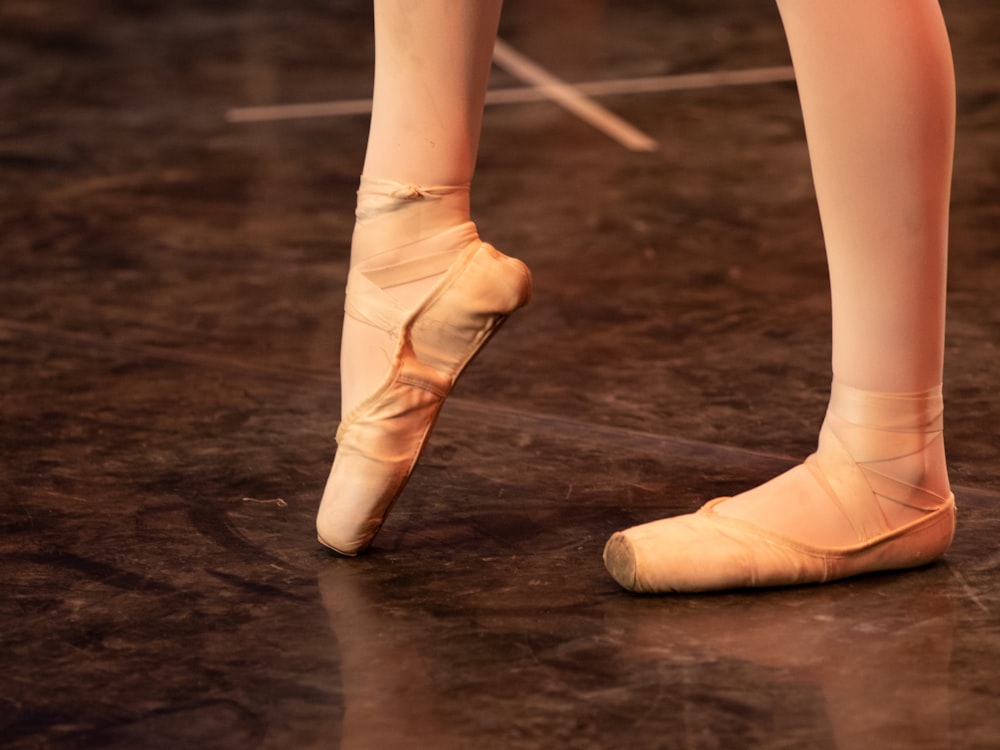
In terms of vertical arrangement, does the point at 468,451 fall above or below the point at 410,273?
below

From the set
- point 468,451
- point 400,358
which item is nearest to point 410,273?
point 400,358

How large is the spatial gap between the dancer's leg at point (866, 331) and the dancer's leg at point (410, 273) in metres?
0.17

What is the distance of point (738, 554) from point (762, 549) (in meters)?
0.02

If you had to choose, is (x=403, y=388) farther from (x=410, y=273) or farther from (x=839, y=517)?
(x=839, y=517)

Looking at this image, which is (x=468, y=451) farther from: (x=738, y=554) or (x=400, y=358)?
(x=738, y=554)

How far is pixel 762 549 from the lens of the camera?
105 cm

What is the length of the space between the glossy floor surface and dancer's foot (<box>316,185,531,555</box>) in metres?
0.04

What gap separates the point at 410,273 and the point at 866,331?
0.29m

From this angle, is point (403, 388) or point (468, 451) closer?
point (403, 388)

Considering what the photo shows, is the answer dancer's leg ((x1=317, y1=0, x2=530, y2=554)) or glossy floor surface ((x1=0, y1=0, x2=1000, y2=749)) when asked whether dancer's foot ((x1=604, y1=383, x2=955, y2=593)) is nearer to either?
glossy floor surface ((x1=0, y1=0, x2=1000, y2=749))

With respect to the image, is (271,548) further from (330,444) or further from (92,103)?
(92,103)

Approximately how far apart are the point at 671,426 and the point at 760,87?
162 cm

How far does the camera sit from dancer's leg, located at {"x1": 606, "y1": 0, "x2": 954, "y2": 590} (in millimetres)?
993

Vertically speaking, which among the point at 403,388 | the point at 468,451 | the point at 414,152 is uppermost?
the point at 414,152
